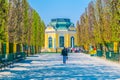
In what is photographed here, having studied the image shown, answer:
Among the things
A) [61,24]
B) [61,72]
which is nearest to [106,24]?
[61,72]

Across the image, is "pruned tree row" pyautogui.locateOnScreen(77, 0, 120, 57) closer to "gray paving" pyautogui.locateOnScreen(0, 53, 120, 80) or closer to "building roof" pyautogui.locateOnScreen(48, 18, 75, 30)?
"gray paving" pyautogui.locateOnScreen(0, 53, 120, 80)

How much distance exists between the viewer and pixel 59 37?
421ft

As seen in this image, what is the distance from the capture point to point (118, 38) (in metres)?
42.8

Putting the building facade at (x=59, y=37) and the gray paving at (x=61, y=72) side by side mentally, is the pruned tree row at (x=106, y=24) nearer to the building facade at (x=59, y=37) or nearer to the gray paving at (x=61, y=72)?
the gray paving at (x=61, y=72)

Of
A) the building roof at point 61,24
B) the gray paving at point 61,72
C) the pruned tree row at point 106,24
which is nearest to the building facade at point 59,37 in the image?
the building roof at point 61,24

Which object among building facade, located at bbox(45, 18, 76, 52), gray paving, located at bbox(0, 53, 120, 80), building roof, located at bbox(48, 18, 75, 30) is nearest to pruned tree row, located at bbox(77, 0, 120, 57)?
gray paving, located at bbox(0, 53, 120, 80)

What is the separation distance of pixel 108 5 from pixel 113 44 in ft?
18.5

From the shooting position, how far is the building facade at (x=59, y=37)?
127 m

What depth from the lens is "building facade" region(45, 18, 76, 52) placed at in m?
127

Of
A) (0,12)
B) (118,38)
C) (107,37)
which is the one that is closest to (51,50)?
(107,37)

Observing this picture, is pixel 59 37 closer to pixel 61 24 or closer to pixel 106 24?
pixel 61 24

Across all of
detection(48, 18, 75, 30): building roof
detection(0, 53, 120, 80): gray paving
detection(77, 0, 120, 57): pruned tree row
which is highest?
detection(48, 18, 75, 30): building roof

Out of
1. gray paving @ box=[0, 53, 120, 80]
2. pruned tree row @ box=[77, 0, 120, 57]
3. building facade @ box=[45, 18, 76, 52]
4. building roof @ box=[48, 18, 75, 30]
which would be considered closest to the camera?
gray paving @ box=[0, 53, 120, 80]

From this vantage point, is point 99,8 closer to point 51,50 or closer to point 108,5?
point 108,5
